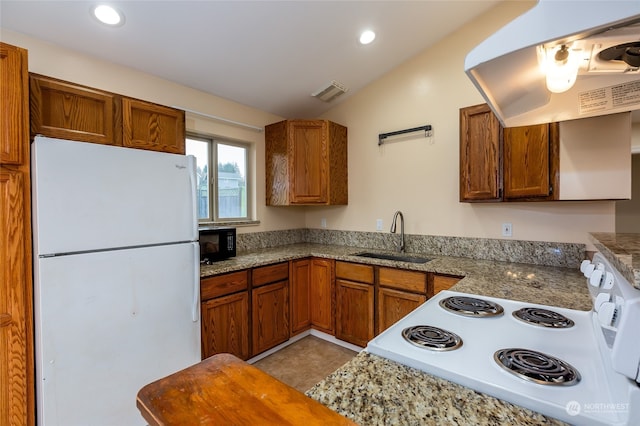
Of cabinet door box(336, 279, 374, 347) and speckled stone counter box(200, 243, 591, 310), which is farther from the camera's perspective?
cabinet door box(336, 279, 374, 347)

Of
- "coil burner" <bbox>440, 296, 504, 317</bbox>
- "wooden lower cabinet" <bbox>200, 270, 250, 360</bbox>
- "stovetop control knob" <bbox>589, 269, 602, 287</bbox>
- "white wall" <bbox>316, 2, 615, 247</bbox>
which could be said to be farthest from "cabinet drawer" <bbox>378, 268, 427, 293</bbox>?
"stovetop control knob" <bbox>589, 269, 602, 287</bbox>

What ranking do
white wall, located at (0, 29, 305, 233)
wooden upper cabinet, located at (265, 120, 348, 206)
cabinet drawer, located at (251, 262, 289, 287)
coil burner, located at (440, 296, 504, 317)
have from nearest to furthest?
coil burner, located at (440, 296, 504, 317), white wall, located at (0, 29, 305, 233), cabinet drawer, located at (251, 262, 289, 287), wooden upper cabinet, located at (265, 120, 348, 206)

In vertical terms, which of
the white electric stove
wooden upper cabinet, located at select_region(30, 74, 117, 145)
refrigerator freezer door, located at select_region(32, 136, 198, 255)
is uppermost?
wooden upper cabinet, located at select_region(30, 74, 117, 145)

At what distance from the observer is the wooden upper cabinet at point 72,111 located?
1.61 meters

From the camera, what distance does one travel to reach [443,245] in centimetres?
274

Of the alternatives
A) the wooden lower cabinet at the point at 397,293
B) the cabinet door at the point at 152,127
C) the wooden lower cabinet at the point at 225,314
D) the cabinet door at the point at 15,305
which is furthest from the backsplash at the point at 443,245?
the cabinet door at the point at 15,305

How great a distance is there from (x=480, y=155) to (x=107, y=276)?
262 centimetres

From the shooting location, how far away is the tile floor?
2377 mm

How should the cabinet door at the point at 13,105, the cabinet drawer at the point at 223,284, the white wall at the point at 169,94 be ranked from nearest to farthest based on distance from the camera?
1. the cabinet door at the point at 13,105
2. the white wall at the point at 169,94
3. the cabinet drawer at the point at 223,284

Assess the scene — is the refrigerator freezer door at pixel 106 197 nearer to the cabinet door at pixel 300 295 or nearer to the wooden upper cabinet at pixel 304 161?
the cabinet door at pixel 300 295

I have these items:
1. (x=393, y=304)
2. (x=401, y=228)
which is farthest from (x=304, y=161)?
(x=393, y=304)

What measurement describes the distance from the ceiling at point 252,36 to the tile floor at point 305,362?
2.56 metres

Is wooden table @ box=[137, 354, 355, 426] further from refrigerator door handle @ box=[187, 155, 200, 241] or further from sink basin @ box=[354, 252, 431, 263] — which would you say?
sink basin @ box=[354, 252, 431, 263]

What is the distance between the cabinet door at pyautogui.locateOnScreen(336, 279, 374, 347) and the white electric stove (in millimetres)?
1463
